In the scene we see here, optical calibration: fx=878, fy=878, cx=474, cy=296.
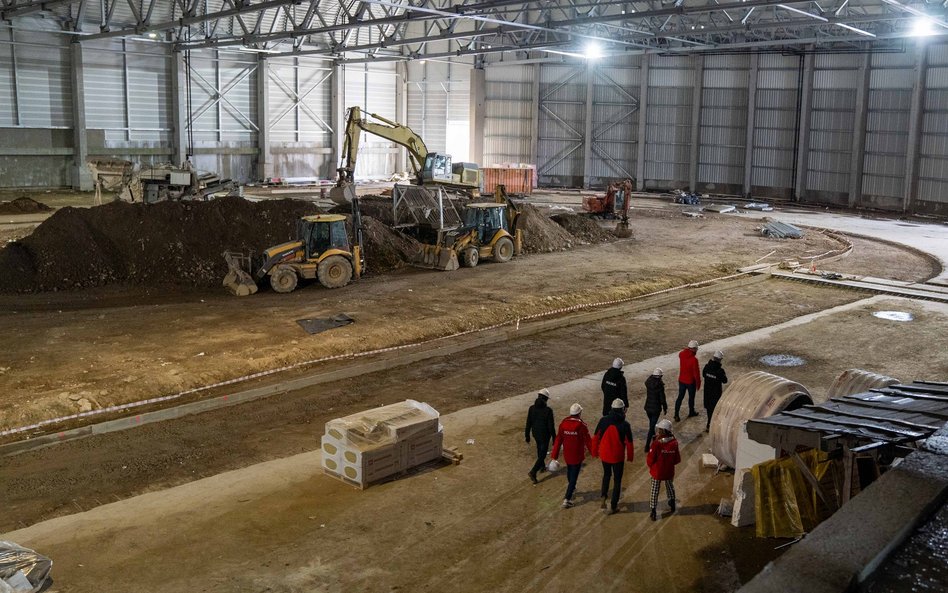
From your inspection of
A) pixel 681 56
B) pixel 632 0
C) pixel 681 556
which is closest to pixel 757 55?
pixel 681 56

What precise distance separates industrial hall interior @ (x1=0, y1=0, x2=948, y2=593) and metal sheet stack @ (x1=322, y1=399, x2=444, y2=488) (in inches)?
1.6

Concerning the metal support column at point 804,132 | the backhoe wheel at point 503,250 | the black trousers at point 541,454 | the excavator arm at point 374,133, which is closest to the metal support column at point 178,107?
the excavator arm at point 374,133

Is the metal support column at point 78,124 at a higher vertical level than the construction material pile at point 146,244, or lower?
higher

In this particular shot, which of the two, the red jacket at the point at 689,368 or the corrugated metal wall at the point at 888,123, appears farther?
the corrugated metal wall at the point at 888,123

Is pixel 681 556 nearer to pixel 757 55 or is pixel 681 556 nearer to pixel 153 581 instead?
pixel 153 581

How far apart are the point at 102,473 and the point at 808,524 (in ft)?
28.8

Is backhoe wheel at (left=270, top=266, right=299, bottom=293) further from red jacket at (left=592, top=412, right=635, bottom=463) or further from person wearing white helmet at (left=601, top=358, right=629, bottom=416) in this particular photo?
red jacket at (left=592, top=412, right=635, bottom=463)

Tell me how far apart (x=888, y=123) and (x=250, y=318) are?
35.6 meters

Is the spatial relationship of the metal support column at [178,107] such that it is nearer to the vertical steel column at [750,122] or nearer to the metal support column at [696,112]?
the metal support column at [696,112]

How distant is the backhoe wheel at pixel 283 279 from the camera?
2200 cm

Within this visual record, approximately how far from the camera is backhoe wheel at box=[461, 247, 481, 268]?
86.4ft

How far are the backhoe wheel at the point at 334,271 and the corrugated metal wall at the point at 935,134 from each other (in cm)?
3085

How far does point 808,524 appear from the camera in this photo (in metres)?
9.34

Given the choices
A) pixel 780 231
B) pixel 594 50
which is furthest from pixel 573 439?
pixel 594 50
